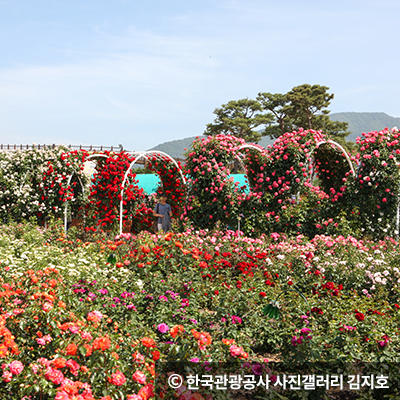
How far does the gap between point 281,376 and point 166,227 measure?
6742mm

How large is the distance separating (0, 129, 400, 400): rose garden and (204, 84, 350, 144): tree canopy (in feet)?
78.4

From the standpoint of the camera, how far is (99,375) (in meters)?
2.14

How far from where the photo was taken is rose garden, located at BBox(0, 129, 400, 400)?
2.35 meters

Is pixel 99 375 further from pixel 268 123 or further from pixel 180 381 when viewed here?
pixel 268 123

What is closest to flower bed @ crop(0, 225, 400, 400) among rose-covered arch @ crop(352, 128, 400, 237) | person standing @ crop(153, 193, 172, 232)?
rose-covered arch @ crop(352, 128, 400, 237)

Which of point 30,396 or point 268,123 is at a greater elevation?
point 268,123

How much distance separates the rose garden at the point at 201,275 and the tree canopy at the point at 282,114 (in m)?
23.9

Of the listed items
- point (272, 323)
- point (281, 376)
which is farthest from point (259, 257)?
point (281, 376)

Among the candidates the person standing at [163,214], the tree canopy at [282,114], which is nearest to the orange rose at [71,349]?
the person standing at [163,214]

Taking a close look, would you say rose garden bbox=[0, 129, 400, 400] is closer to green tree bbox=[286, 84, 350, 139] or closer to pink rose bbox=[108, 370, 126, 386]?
pink rose bbox=[108, 370, 126, 386]

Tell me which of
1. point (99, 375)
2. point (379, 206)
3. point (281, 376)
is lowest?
point (281, 376)

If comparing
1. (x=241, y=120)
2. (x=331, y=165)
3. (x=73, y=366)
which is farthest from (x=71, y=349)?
(x=241, y=120)

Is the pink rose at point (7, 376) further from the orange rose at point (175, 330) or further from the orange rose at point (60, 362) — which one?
the orange rose at point (175, 330)

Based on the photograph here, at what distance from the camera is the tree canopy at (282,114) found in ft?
107
